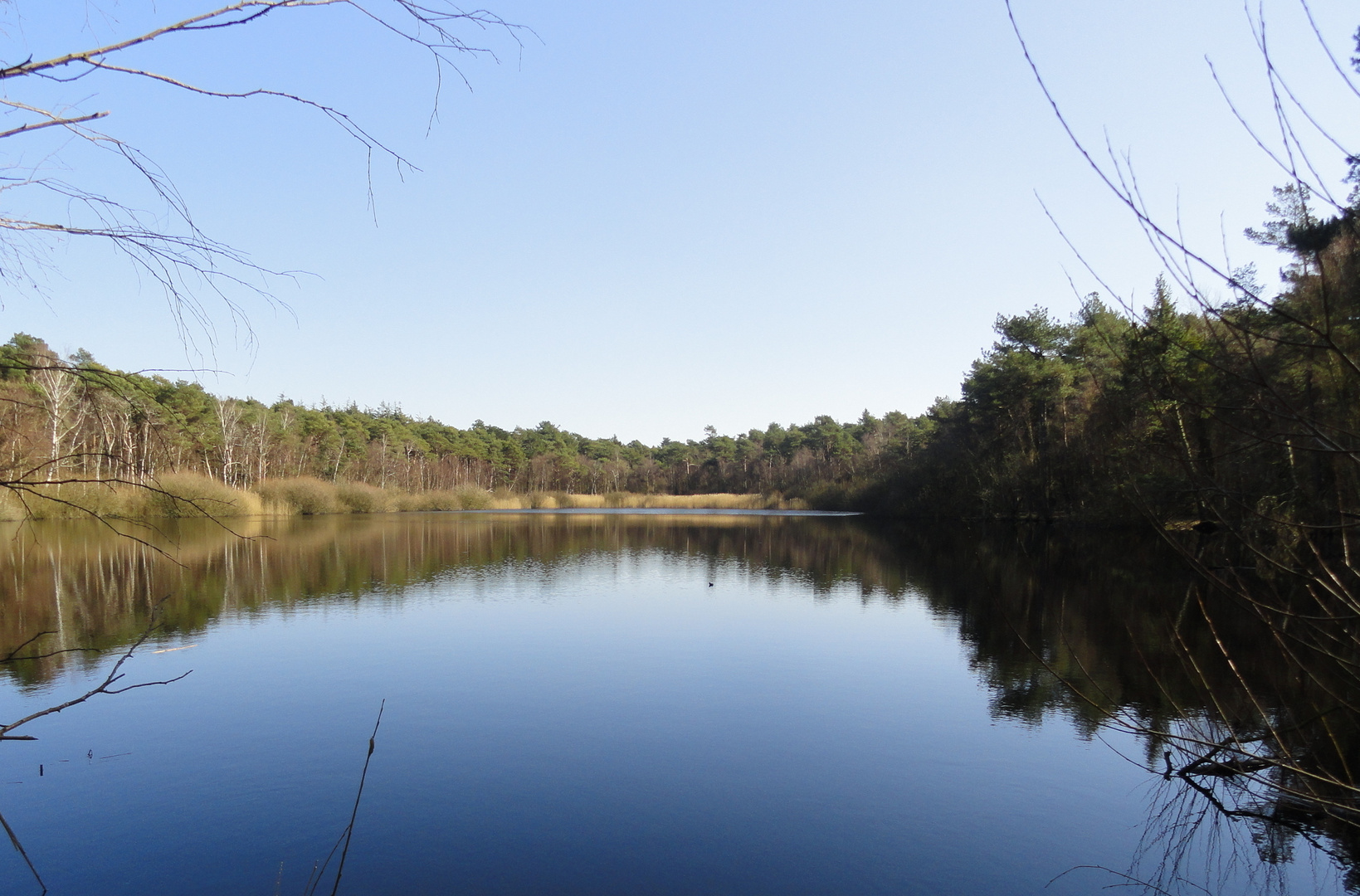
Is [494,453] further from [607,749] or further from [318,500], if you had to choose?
[607,749]

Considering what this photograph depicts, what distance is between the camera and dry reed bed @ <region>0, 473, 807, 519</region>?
24.0 metres

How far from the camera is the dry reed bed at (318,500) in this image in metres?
24.0

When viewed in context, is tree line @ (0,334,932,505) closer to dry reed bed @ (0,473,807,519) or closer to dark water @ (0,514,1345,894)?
dry reed bed @ (0,473,807,519)

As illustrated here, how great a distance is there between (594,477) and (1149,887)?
72.9m

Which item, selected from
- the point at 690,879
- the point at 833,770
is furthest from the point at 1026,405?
the point at 690,879

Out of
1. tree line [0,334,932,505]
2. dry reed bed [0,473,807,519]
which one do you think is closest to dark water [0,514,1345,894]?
dry reed bed [0,473,807,519]

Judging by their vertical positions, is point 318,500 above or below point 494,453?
below

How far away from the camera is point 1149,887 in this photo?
14.2 feet

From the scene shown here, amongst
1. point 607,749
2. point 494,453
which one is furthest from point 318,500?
point 607,749

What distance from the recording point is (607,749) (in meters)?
6.31

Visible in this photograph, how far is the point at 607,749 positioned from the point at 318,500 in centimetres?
3738

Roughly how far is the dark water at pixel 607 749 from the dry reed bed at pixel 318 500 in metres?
6.67

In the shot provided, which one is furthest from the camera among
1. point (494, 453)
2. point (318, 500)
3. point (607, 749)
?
point (494, 453)

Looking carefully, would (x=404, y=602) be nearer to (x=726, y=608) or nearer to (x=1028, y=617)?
(x=726, y=608)
